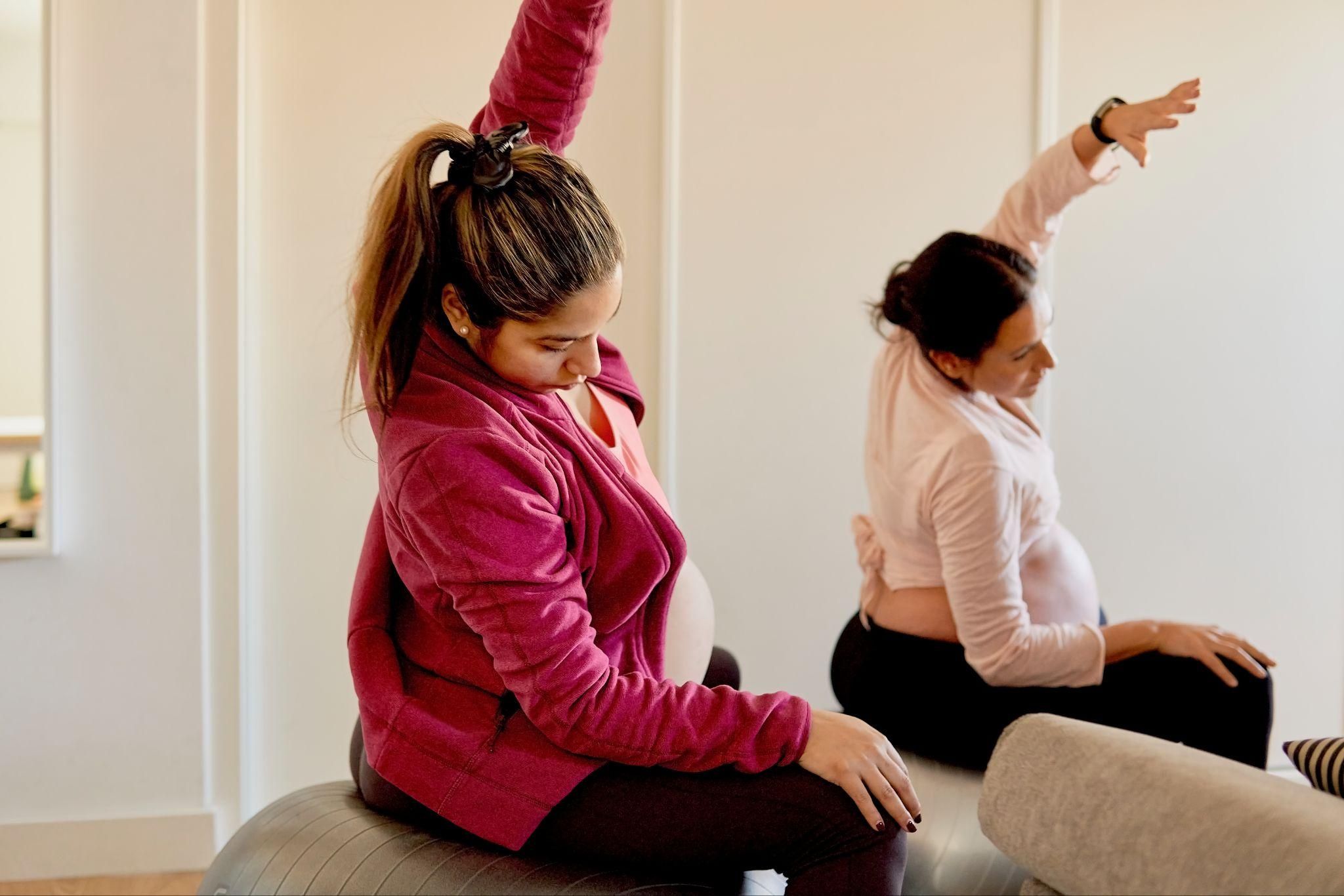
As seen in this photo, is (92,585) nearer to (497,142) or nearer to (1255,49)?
(497,142)

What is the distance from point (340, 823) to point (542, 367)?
1.93 ft

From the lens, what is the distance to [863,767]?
1.24 metres

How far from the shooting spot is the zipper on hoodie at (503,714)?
4.24 ft

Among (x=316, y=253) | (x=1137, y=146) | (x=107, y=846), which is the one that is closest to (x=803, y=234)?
(x=1137, y=146)

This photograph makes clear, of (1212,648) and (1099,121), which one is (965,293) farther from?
(1212,648)

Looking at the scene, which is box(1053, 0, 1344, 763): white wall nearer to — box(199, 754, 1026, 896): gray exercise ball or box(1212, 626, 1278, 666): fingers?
box(1212, 626, 1278, 666): fingers

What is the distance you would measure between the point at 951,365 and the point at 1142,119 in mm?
576

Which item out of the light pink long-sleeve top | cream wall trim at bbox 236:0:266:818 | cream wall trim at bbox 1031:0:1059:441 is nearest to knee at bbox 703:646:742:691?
the light pink long-sleeve top

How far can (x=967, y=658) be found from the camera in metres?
1.98

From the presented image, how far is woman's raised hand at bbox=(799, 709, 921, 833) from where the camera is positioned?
123cm

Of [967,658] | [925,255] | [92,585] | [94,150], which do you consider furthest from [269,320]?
[967,658]

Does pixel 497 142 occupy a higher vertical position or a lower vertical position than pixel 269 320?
higher

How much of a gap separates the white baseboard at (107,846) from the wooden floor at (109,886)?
16mm

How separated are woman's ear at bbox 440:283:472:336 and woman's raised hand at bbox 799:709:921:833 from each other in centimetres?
55
